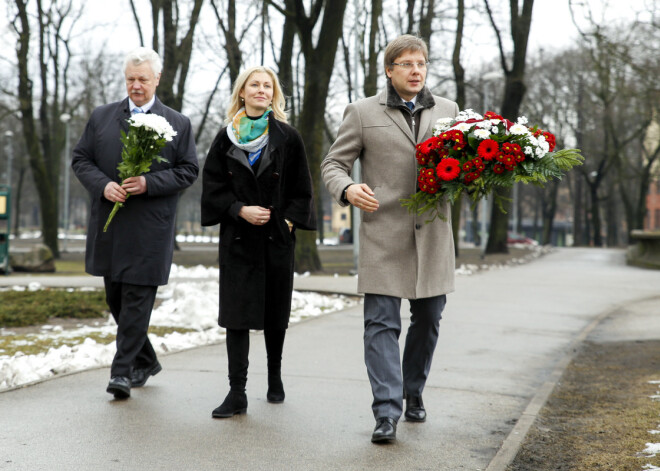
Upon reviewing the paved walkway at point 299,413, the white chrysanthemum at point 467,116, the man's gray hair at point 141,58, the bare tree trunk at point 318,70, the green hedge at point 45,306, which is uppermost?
the bare tree trunk at point 318,70

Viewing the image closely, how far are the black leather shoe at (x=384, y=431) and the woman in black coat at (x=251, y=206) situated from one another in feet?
3.15

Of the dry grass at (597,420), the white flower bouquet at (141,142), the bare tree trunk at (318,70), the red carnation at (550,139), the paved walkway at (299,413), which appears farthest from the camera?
the bare tree trunk at (318,70)

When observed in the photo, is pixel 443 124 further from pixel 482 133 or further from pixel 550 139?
pixel 550 139

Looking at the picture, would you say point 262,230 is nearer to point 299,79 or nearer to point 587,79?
point 299,79

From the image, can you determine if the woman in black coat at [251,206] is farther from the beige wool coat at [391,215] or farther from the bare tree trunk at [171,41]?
the bare tree trunk at [171,41]

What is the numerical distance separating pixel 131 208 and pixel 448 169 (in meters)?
2.11

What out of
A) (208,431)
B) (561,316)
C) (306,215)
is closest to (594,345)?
(561,316)

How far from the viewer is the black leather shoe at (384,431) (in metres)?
4.63

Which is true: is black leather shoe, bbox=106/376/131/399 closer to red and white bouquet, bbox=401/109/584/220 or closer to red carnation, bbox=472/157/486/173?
red and white bouquet, bbox=401/109/584/220

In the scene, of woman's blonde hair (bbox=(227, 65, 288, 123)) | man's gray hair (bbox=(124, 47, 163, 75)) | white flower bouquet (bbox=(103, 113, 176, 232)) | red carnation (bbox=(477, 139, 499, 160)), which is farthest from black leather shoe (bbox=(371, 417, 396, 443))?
man's gray hair (bbox=(124, 47, 163, 75))

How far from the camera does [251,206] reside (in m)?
5.20

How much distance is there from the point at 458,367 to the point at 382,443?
281 centimetres

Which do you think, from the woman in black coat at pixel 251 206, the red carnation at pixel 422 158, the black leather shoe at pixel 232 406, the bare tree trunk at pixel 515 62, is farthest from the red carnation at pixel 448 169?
the bare tree trunk at pixel 515 62

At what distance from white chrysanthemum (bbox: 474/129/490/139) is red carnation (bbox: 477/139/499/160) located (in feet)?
0.10
